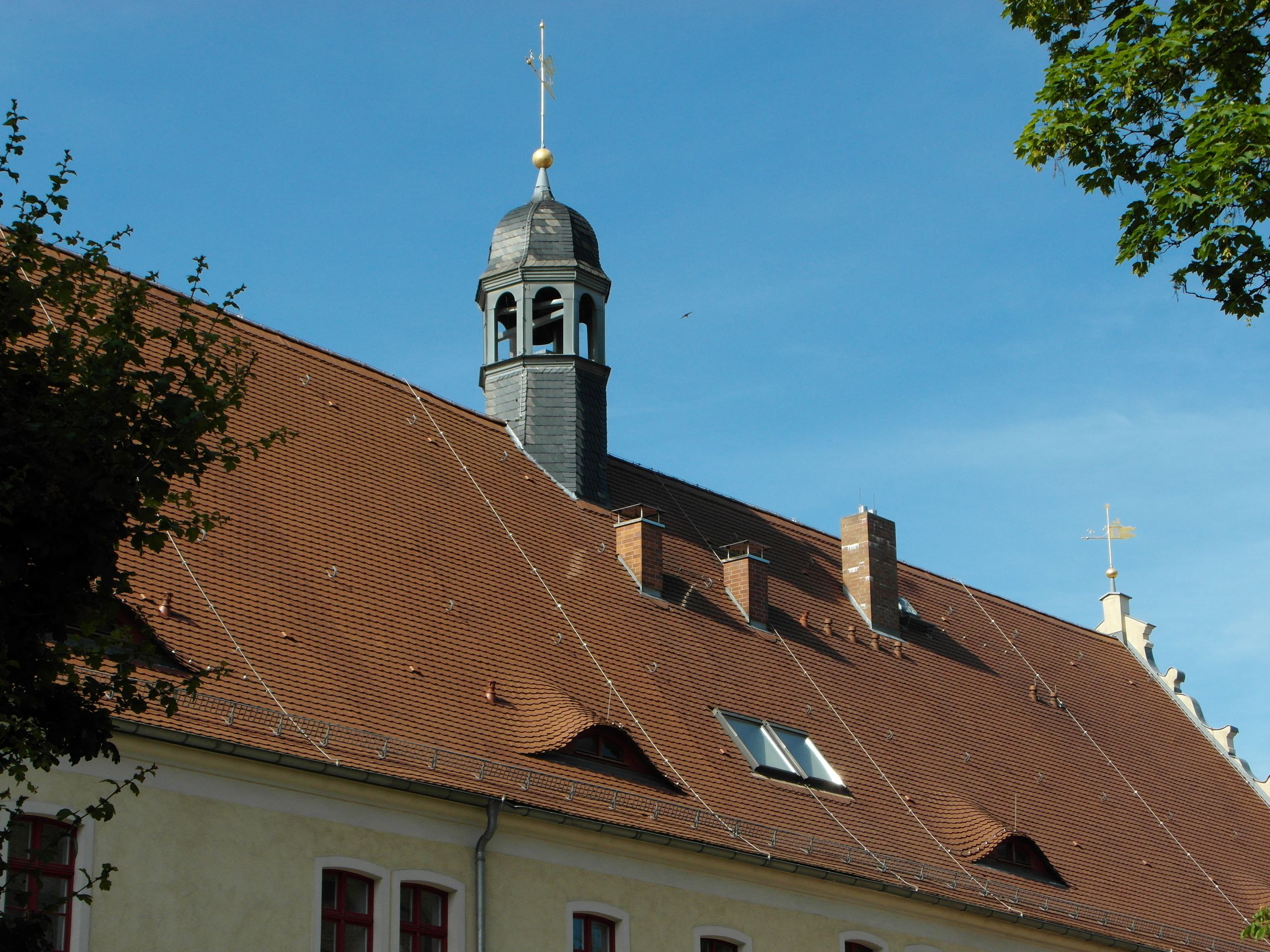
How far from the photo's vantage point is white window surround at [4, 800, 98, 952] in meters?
16.9

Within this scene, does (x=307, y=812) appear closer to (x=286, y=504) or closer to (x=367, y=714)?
(x=367, y=714)

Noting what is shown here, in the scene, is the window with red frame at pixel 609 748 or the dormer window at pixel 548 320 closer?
the window with red frame at pixel 609 748

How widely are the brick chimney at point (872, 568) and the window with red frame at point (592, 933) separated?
11.1m

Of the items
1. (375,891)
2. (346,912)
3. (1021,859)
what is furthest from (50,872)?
(1021,859)

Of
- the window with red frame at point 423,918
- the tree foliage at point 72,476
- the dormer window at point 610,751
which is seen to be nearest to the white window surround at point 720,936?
the dormer window at point 610,751

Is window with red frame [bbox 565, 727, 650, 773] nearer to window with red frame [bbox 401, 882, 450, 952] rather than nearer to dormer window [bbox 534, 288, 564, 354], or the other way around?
window with red frame [bbox 401, 882, 450, 952]

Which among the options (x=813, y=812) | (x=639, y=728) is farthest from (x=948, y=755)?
(x=639, y=728)

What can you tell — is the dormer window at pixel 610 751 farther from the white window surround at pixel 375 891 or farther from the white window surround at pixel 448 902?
the white window surround at pixel 375 891

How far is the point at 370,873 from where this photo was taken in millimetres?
19328

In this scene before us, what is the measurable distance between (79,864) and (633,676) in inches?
355

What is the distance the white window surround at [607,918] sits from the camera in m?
20.8

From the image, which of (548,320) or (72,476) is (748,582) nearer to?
(548,320)

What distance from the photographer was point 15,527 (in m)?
10.2

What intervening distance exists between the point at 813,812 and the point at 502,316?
10255mm
